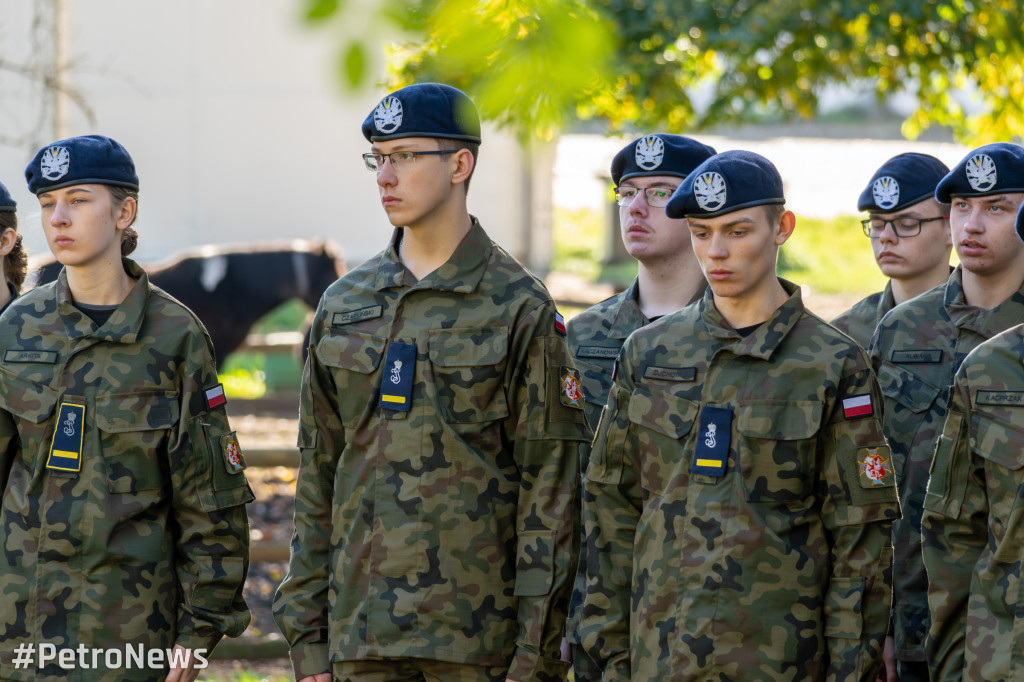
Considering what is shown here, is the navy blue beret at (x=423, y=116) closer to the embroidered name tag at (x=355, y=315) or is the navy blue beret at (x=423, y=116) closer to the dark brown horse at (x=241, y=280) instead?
the embroidered name tag at (x=355, y=315)

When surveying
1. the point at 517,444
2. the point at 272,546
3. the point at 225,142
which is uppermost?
the point at 225,142

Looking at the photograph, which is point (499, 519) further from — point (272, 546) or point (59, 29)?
point (59, 29)

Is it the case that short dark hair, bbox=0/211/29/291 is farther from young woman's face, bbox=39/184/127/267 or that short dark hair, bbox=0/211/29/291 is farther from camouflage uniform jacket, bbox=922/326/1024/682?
camouflage uniform jacket, bbox=922/326/1024/682

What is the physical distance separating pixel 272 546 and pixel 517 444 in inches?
130

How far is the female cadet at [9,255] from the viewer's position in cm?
435

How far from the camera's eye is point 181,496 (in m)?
3.83

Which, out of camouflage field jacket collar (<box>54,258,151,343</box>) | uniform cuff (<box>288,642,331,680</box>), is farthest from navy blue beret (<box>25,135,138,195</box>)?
uniform cuff (<box>288,642,331,680</box>)

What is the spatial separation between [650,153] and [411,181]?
3.47 ft

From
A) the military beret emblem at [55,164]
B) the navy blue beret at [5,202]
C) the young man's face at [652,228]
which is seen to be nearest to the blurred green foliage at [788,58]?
the young man's face at [652,228]

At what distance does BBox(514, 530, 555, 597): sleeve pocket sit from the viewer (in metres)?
3.55

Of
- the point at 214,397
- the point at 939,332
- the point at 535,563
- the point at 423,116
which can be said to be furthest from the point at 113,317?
the point at 939,332

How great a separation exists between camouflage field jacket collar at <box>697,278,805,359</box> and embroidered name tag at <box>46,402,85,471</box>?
5.99 ft

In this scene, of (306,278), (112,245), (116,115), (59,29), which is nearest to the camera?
(112,245)

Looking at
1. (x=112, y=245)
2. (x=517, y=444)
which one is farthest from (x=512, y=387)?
(x=112, y=245)
